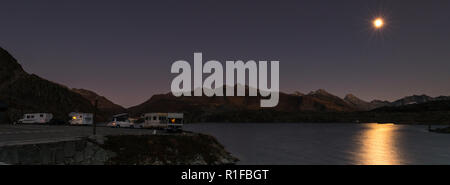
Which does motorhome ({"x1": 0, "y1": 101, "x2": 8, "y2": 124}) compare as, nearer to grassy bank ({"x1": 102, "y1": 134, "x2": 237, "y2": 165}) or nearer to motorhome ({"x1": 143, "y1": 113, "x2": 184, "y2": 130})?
motorhome ({"x1": 143, "y1": 113, "x2": 184, "y2": 130})

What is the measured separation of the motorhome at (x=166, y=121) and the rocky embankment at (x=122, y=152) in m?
9.11

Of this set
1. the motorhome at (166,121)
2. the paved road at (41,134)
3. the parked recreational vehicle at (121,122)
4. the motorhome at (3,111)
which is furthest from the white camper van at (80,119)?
the motorhome at (166,121)

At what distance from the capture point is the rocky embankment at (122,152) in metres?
→ 24.4

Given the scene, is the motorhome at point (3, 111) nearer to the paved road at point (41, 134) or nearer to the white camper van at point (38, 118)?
the white camper van at point (38, 118)

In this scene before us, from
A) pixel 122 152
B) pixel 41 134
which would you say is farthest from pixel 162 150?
pixel 41 134

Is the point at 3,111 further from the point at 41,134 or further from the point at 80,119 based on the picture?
the point at 41,134

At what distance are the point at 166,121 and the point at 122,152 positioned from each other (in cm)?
1995

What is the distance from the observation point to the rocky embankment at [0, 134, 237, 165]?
2436 cm

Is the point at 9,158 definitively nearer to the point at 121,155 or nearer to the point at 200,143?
the point at 121,155

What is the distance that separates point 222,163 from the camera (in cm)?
4197

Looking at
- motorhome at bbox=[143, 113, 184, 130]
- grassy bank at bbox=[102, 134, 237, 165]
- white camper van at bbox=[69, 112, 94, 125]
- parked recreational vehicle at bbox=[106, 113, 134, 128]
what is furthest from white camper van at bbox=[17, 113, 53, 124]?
grassy bank at bbox=[102, 134, 237, 165]

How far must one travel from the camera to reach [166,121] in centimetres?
5300
